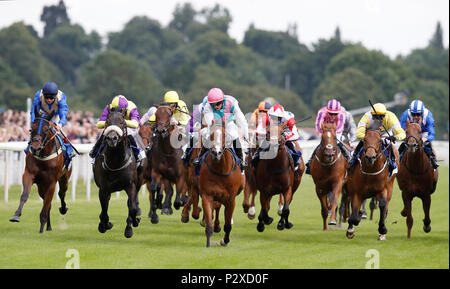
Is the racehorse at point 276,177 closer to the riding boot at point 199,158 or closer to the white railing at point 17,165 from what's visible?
the riding boot at point 199,158

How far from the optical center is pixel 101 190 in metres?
10.4

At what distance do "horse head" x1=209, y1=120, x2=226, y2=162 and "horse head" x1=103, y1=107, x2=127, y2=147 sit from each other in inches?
41.1

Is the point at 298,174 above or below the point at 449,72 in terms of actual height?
below

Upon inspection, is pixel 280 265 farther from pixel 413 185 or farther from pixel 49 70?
pixel 49 70

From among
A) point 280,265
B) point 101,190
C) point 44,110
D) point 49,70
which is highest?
point 49,70

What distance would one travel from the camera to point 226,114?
33.6 feet

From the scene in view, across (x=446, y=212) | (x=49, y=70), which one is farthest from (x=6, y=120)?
(x=49, y=70)

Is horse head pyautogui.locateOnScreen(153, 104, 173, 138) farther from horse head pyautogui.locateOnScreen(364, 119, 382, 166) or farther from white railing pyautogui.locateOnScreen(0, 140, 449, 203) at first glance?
white railing pyautogui.locateOnScreen(0, 140, 449, 203)

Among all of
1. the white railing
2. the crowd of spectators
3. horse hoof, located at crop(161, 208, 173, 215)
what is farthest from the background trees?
horse hoof, located at crop(161, 208, 173, 215)

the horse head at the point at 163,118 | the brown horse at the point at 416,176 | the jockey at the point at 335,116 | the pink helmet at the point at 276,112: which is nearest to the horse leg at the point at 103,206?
the horse head at the point at 163,118

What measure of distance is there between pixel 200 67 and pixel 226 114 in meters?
71.8

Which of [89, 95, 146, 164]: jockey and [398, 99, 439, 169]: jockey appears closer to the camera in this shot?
[89, 95, 146, 164]: jockey

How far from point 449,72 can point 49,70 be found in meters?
35.3

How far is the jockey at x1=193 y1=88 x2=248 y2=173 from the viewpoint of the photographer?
33.1ft
